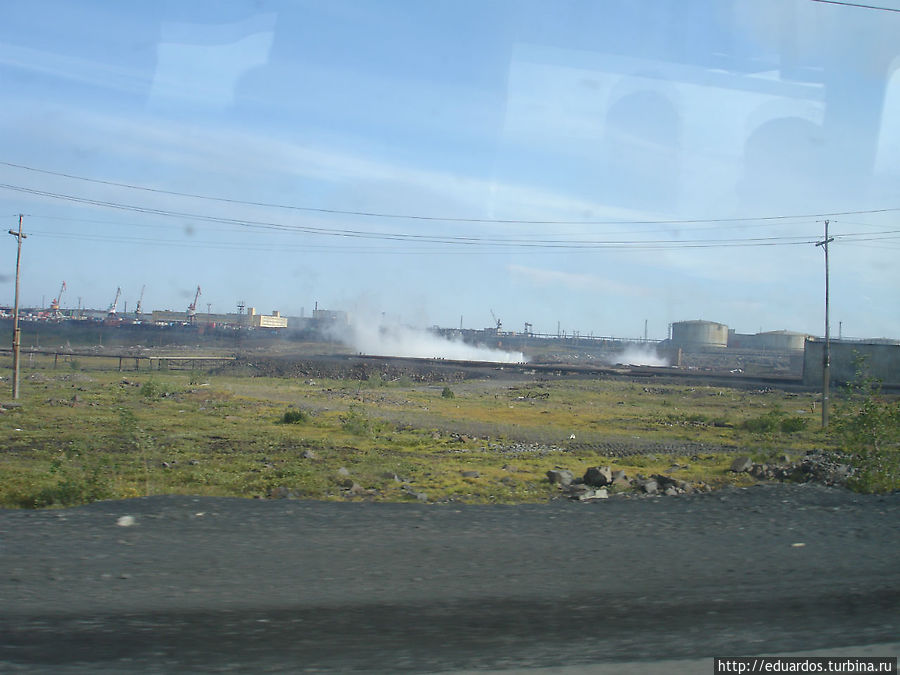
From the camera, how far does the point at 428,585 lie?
24.6 feet

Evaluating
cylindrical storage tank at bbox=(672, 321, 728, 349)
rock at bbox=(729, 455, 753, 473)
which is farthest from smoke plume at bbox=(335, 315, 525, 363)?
rock at bbox=(729, 455, 753, 473)

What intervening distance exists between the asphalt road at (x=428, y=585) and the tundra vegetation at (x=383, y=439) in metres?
2.97

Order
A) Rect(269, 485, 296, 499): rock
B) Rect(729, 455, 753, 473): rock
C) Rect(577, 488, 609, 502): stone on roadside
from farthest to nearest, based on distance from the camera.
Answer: Rect(729, 455, 753, 473): rock
Rect(269, 485, 296, 499): rock
Rect(577, 488, 609, 502): stone on roadside

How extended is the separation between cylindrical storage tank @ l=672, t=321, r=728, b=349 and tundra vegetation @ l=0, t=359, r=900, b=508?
3483 inches

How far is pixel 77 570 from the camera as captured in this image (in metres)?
7.66

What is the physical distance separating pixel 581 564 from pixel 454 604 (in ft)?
6.45

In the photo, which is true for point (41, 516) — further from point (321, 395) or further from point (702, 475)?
point (321, 395)

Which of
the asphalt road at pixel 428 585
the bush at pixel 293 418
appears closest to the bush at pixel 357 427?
the bush at pixel 293 418

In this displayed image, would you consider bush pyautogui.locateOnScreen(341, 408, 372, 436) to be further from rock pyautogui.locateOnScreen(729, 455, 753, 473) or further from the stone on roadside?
the stone on roadside

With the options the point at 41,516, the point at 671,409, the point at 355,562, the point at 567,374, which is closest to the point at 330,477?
the point at 41,516

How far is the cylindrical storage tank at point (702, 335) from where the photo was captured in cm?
13475

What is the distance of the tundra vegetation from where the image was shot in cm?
1388

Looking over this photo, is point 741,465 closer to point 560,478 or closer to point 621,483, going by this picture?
point 621,483

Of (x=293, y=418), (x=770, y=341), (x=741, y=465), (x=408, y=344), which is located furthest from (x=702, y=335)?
(x=741, y=465)
